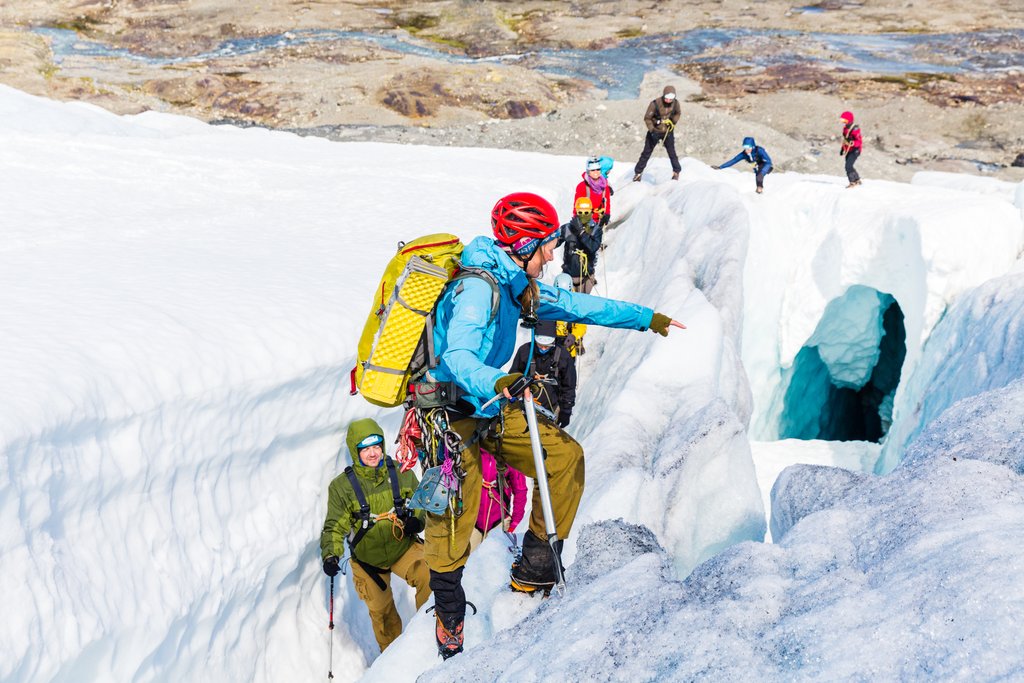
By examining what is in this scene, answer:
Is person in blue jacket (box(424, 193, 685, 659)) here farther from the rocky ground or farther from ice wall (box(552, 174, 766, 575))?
the rocky ground

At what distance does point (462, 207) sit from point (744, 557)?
27.2 ft

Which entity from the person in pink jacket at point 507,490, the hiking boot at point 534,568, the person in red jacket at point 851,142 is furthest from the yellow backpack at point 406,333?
the person in red jacket at point 851,142

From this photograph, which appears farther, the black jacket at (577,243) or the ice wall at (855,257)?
the black jacket at (577,243)

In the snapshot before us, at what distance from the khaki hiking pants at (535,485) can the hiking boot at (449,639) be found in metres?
0.32

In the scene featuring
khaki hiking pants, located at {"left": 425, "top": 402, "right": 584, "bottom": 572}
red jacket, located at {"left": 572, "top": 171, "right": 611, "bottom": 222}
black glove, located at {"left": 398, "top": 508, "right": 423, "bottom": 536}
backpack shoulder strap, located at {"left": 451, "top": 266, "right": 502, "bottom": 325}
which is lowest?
black glove, located at {"left": 398, "top": 508, "right": 423, "bottom": 536}

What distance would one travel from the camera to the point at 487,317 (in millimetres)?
3080

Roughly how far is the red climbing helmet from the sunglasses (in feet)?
Result: 7.28

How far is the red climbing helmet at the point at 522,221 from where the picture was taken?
3404 millimetres

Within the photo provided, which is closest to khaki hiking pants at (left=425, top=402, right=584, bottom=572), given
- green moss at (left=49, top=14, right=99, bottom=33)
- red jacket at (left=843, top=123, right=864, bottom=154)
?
red jacket at (left=843, top=123, right=864, bottom=154)

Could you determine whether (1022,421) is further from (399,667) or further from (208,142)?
(208,142)

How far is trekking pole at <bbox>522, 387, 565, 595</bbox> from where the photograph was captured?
10.4 feet

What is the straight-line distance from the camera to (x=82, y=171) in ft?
32.8

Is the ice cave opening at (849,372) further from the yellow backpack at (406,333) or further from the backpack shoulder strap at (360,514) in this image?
the yellow backpack at (406,333)

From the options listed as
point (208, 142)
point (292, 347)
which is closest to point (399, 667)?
point (292, 347)
